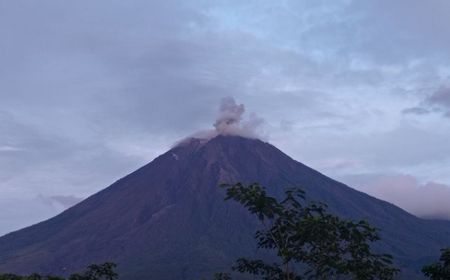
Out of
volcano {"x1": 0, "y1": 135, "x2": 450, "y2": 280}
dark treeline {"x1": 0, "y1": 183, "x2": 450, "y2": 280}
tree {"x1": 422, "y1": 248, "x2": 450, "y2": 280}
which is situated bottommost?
tree {"x1": 422, "y1": 248, "x2": 450, "y2": 280}

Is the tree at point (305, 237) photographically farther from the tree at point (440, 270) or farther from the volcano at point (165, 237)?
the volcano at point (165, 237)

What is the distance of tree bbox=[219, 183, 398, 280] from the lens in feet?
56.4

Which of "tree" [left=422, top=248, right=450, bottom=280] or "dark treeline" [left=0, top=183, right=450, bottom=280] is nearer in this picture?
"dark treeline" [left=0, top=183, right=450, bottom=280]

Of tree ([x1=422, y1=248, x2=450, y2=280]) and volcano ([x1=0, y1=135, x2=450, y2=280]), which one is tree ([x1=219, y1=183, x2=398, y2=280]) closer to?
tree ([x1=422, y1=248, x2=450, y2=280])

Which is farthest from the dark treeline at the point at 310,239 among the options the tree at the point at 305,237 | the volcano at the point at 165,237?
the volcano at the point at 165,237

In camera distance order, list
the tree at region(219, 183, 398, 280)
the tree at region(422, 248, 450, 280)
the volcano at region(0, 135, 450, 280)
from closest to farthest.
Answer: the tree at region(219, 183, 398, 280)
the tree at region(422, 248, 450, 280)
the volcano at region(0, 135, 450, 280)

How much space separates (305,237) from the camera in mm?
17547

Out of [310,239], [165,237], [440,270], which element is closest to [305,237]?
[310,239]

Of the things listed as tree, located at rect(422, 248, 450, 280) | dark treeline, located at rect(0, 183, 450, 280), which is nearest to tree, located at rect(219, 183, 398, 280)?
dark treeline, located at rect(0, 183, 450, 280)

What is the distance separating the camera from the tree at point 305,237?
17.2 metres

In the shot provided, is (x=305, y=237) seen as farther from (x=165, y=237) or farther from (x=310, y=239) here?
(x=165, y=237)

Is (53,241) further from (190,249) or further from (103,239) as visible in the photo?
(190,249)

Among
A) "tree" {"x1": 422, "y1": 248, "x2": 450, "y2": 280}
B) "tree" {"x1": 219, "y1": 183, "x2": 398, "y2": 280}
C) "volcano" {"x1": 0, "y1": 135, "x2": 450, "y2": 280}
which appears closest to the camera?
"tree" {"x1": 219, "y1": 183, "x2": 398, "y2": 280}

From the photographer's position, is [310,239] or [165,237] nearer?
[310,239]
